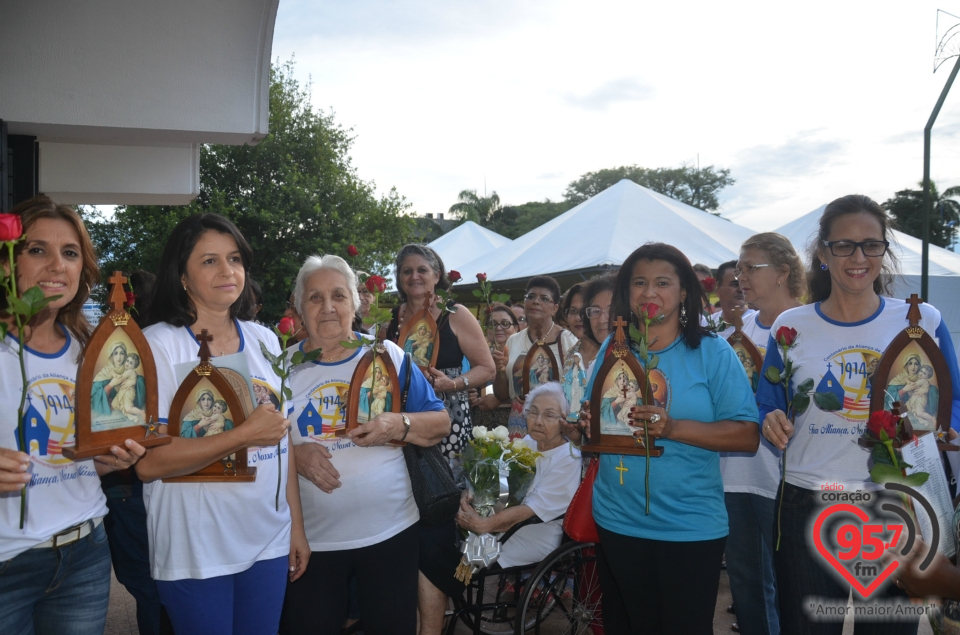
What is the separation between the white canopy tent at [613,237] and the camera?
1321 cm

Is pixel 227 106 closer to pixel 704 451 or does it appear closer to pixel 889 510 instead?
pixel 704 451

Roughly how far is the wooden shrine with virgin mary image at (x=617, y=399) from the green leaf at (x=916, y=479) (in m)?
0.89

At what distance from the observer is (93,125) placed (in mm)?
4820

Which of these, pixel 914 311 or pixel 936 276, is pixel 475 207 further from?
pixel 914 311

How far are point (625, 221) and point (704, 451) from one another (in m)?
12.1

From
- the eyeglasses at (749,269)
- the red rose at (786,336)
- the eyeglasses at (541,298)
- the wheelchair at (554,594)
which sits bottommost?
the wheelchair at (554,594)

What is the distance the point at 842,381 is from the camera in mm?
2691

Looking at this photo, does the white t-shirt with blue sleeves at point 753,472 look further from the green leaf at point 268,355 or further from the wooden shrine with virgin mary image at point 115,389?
the wooden shrine with virgin mary image at point 115,389

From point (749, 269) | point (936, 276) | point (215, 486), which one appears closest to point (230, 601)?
point (215, 486)

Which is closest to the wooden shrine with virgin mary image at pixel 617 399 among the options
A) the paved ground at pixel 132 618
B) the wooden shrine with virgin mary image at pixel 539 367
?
the wooden shrine with virgin mary image at pixel 539 367

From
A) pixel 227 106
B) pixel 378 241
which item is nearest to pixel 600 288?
pixel 227 106

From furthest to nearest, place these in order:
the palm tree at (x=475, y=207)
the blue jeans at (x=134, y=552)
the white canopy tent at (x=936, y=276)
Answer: the palm tree at (x=475, y=207) < the white canopy tent at (x=936, y=276) < the blue jeans at (x=134, y=552)

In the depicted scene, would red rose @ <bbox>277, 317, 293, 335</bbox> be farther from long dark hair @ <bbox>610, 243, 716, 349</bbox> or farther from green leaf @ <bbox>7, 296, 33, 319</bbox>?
long dark hair @ <bbox>610, 243, 716, 349</bbox>

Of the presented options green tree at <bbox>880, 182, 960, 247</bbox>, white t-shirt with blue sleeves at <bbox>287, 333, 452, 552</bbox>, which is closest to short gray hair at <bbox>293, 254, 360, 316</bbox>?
white t-shirt with blue sleeves at <bbox>287, 333, 452, 552</bbox>
